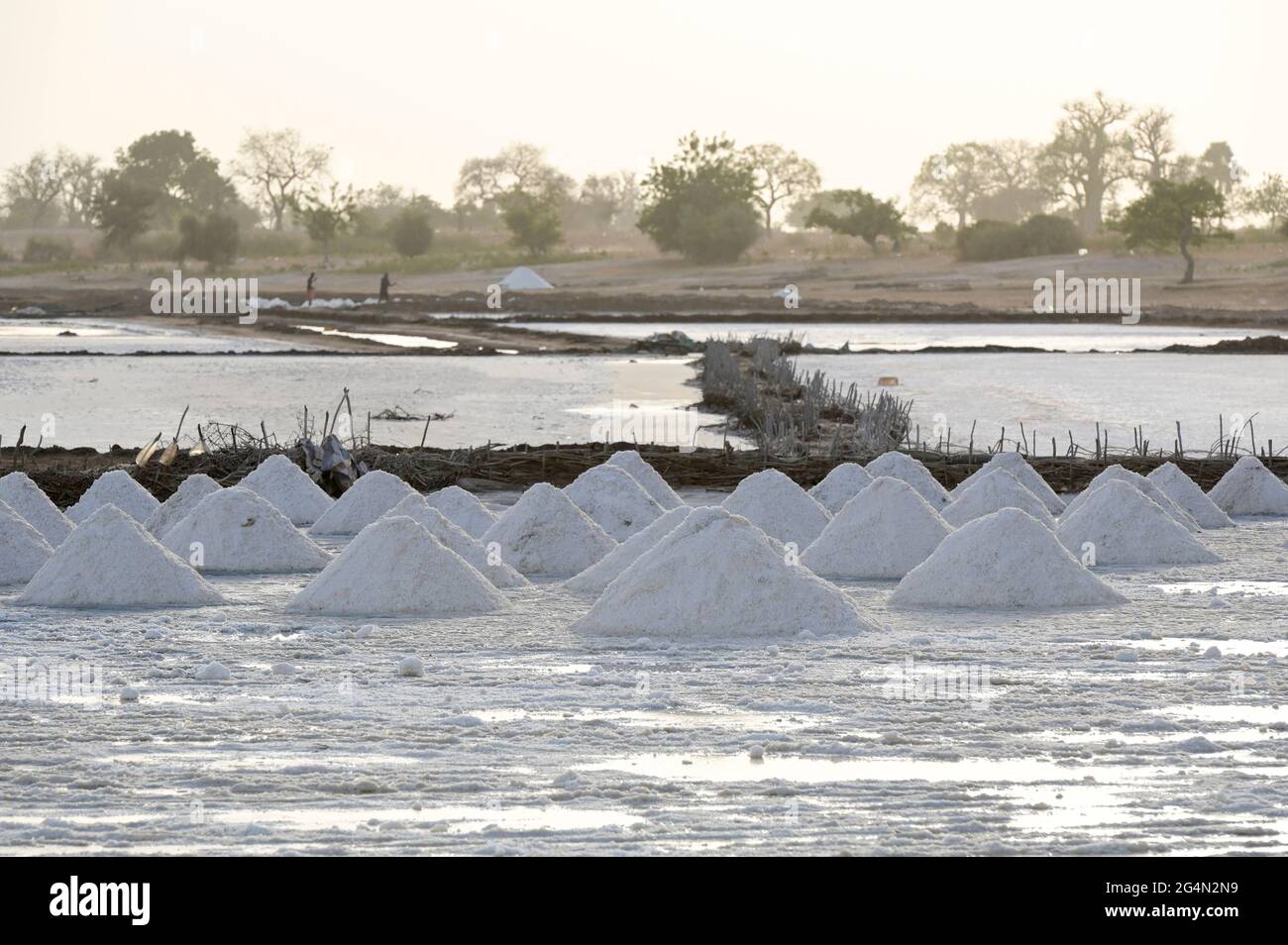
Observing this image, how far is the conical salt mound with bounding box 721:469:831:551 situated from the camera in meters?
8.44

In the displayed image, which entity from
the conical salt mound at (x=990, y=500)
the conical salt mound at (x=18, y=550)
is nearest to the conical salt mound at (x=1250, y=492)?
the conical salt mound at (x=990, y=500)

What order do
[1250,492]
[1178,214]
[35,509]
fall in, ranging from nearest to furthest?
[35,509] < [1250,492] < [1178,214]

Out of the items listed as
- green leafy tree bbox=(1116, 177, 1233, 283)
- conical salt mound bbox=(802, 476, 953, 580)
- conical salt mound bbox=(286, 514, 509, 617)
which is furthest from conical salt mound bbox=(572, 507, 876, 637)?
green leafy tree bbox=(1116, 177, 1233, 283)

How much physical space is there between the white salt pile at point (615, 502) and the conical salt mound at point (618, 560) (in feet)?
3.63

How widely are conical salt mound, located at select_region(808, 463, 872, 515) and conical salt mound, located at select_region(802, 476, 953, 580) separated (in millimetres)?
1218

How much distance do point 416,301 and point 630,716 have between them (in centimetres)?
3673

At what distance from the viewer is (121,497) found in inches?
346

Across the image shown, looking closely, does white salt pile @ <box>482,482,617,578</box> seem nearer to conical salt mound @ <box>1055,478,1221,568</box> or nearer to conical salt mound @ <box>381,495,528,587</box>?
conical salt mound @ <box>381,495,528,587</box>

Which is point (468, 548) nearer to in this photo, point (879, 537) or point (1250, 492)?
point (879, 537)

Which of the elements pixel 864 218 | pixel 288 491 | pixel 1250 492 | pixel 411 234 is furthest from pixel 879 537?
pixel 411 234

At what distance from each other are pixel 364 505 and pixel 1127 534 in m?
3.41
